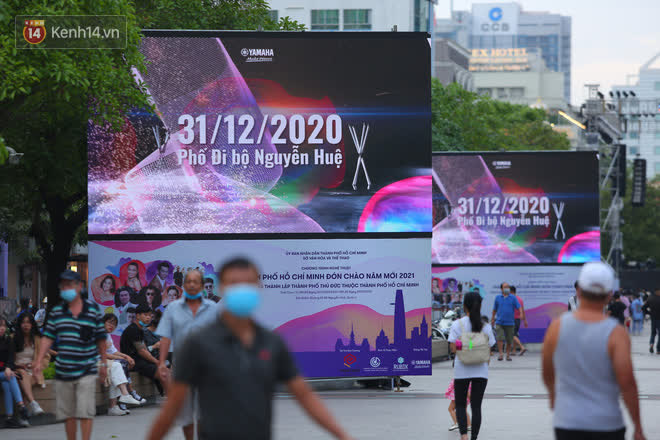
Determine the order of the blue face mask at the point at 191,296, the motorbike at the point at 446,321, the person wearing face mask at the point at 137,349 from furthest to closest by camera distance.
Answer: the motorbike at the point at 446,321 < the person wearing face mask at the point at 137,349 < the blue face mask at the point at 191,296

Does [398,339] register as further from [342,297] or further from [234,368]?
[234,368]

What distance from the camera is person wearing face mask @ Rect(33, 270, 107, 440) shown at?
9.86 meters

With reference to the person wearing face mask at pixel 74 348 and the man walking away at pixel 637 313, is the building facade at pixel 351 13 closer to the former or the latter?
the man walking away at pixel 637 313

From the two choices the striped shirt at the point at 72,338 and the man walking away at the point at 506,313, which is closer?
the striped shirt at the point at 72,338

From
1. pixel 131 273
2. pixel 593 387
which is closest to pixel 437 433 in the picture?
pixel 131 273

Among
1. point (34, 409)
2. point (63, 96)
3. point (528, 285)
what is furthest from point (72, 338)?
point (528, 285)

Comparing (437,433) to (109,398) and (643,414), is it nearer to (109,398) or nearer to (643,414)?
(643,414)

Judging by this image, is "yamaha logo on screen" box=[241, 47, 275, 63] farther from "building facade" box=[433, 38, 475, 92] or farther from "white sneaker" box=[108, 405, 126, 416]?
"building facade" box=[433, 38, 475, 92]

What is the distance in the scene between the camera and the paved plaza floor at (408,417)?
12664mm

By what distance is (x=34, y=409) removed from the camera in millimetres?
13703

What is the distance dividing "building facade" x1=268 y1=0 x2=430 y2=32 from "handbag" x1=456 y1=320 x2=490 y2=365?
74280mm

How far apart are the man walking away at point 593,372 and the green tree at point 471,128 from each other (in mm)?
41076

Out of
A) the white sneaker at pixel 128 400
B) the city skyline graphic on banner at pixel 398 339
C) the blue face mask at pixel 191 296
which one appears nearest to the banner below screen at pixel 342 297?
the city skyline graphic on banner at pixel 398 339

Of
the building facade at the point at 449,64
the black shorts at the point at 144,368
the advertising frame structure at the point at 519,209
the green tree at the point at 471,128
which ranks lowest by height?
the black shorts at the point at 144,368
